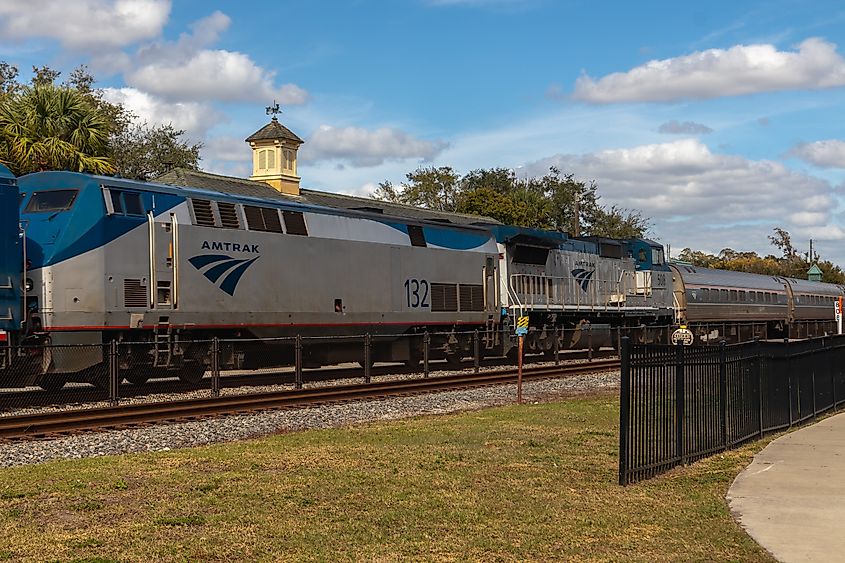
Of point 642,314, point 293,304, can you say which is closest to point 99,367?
point 293,304

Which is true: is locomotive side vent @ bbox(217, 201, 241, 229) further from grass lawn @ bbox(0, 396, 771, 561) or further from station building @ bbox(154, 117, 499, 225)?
station building @ bbox(154, 117, 499, 225)

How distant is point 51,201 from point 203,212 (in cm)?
A: 336

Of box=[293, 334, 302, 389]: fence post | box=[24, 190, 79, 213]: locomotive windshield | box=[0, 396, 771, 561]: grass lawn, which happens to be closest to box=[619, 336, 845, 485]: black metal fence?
box=[0, 396, 771, 561]: grass lawn

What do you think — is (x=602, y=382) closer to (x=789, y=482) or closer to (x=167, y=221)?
(x=167, y=221)

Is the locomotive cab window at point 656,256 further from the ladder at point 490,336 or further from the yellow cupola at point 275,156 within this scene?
the yellow cupola at point 275,156

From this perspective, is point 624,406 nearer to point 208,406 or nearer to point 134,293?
point 208,406

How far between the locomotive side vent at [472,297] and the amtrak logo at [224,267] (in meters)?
8.76

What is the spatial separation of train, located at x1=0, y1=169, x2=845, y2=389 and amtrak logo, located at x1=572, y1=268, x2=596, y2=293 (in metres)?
0.09

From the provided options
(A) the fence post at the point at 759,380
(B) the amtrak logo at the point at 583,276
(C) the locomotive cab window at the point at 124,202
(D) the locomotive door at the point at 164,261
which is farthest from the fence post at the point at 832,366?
(B) the amtrak logo at the point at 583,276

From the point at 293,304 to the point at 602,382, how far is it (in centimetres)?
848

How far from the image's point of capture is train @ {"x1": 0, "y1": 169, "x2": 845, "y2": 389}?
19.0 metres

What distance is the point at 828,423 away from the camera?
16.1 m

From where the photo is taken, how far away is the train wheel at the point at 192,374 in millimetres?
21672

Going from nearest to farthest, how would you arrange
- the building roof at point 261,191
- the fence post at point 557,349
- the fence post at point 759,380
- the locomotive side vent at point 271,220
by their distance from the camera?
the fence post at point 759,380, the locomotive side vent at point 271,220, the fence post at point 557,349, the building roof at point 261,191
